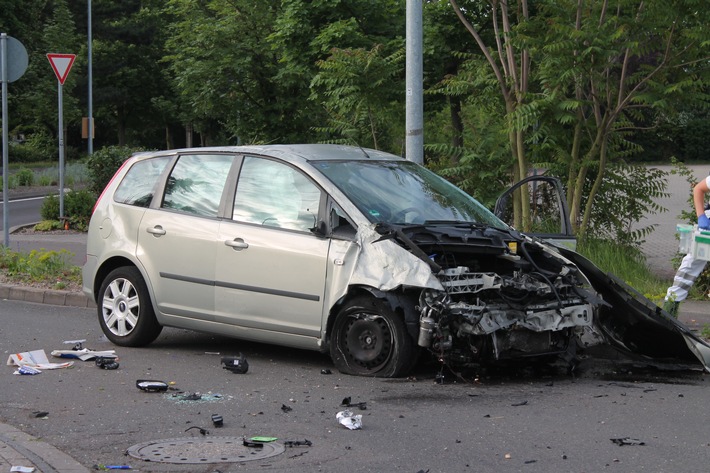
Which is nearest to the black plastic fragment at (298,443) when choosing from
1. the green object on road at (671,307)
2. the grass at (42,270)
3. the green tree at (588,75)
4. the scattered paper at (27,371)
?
the scattered paper at (27,371)

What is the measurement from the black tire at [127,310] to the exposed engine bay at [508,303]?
98.1 inches

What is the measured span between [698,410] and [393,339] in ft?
6.88

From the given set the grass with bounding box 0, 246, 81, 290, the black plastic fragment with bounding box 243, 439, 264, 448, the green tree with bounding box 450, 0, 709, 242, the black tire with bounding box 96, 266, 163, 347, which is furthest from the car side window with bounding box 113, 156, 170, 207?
the green tree with bounding box 450, 0, 709, 242

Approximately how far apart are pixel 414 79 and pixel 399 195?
138 inches

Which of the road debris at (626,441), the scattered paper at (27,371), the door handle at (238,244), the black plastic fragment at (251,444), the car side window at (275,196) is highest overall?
the car side window at (275,196)

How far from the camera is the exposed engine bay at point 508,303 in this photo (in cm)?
721

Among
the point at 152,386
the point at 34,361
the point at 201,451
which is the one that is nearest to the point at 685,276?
the point at 152,386

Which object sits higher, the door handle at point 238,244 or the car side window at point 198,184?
the car side window at point 198,184

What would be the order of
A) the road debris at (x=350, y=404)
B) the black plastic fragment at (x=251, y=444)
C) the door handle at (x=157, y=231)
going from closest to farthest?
the black plastic fragment at (x=251, y=444) → the road debris at (x=350, y=404) → the door handle at (x=157, y=231)

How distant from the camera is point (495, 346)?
723cm

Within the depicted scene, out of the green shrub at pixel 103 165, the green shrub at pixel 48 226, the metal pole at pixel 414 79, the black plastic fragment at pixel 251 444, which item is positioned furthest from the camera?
the green shrub at pixel 103 165

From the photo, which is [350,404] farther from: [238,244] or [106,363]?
[106,363]

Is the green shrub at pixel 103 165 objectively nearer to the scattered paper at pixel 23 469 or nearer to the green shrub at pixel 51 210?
the green shrub at pixel 51 210

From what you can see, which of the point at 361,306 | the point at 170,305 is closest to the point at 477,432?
the point at 361,306
